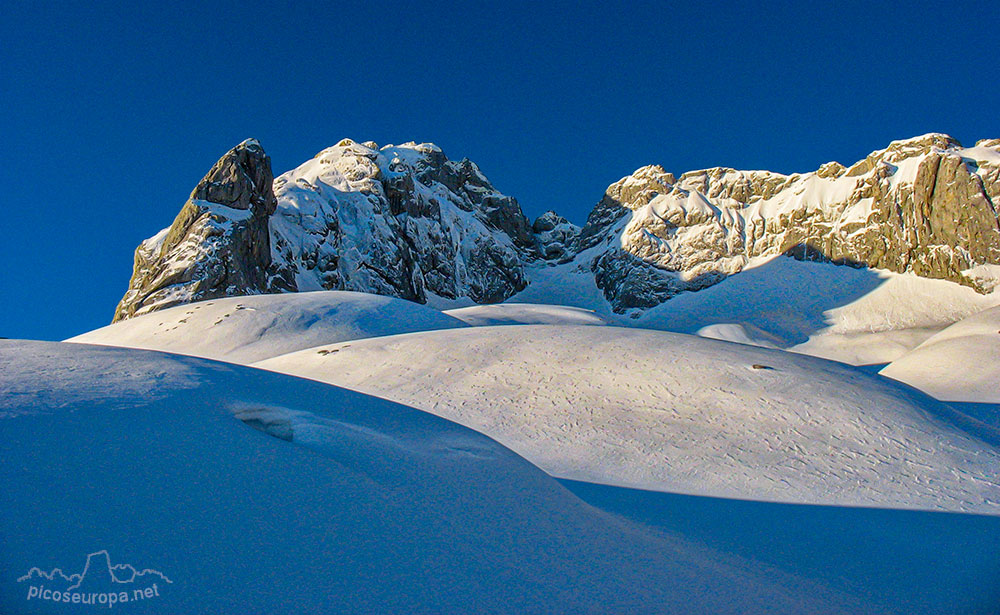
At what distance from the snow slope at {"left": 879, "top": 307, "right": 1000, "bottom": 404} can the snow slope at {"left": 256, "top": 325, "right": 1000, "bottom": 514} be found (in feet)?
43.3

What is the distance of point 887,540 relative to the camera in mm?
8250

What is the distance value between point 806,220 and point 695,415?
452 ft

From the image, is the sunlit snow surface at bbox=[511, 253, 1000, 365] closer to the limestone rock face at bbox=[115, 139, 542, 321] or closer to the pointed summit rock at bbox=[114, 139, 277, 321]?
the limestone rock face at bbox=[115, 139, 542, 321]

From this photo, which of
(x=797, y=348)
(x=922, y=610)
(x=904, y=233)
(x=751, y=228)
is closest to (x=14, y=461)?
(x=922, y=610)

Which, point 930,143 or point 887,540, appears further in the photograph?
point 930,143

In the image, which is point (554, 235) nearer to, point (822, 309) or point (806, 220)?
point (806, 220)

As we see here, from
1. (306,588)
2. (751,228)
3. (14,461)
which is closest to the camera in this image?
(306,588)

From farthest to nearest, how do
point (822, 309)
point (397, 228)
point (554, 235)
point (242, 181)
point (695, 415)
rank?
point (554, 235) < point (397, 228) < point (822, 309) < point (242, 181) < point (695, 415)

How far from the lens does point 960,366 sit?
91.5ft

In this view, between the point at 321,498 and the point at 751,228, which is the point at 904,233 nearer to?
the point at 751,228

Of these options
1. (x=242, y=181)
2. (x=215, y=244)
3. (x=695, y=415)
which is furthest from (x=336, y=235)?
(x=695, y=415)

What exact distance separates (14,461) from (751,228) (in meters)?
156

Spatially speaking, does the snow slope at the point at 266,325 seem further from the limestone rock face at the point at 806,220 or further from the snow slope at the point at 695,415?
the limestone rock face at the point at 806,220

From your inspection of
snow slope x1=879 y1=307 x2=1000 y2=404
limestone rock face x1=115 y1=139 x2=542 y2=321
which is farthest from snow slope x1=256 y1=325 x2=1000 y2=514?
limestone rock face x1=115 y1=139 x2=542 y2=321
